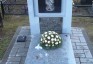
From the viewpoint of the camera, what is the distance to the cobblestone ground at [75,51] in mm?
6395

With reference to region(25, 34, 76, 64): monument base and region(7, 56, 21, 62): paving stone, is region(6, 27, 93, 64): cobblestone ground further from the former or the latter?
region(25, 34, 76, 64): monument base

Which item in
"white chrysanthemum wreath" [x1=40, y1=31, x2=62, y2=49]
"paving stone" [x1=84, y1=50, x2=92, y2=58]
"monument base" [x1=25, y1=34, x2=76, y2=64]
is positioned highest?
"white chrysanthemum wreath" [x1=40, y1=31, x2=62, y2=49]

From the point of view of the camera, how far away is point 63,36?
7047 millimetres

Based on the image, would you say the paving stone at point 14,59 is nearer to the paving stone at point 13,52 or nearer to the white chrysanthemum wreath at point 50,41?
the paving stone at point 13,52

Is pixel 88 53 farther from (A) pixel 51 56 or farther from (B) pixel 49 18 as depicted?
(B) pixel 49 18

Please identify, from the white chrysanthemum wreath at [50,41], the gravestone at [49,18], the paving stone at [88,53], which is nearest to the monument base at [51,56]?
the gravestone at [49,18]

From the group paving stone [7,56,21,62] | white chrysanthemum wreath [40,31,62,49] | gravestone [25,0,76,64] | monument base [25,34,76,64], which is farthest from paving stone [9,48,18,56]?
white chrysanthemum wreath [40,31,62,49]

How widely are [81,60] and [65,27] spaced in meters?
1.46

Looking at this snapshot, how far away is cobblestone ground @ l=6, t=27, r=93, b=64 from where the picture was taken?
6395mm

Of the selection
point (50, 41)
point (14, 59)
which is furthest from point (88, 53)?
point (14, 59)

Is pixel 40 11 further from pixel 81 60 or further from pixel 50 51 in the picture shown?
pixel 81 60

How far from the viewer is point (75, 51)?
6.86 metres

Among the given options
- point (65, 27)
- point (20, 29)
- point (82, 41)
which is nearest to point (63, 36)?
point (65, 27)

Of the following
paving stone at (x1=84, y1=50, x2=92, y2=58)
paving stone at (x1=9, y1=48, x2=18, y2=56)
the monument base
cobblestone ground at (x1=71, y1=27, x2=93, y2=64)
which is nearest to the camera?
the monument base
